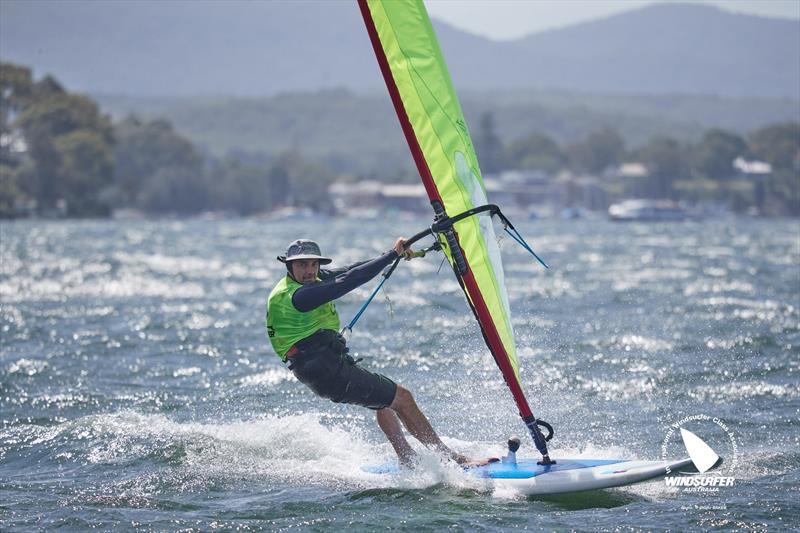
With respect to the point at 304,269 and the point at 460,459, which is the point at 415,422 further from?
the point at 304,269

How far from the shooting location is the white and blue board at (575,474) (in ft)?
29.5

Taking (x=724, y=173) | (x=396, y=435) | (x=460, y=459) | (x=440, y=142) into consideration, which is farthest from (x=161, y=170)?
(x=440, y=142)

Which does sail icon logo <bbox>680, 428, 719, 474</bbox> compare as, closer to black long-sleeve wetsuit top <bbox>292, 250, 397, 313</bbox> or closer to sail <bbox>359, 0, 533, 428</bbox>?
sail <bbox>359, 0, 533, 428</bbox>

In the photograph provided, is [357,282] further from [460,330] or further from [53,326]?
[53,326]

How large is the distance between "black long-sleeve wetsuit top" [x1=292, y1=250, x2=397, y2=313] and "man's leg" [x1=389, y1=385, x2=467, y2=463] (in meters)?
1.09

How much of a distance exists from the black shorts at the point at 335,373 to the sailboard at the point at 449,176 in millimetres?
1041

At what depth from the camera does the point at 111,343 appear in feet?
59.0

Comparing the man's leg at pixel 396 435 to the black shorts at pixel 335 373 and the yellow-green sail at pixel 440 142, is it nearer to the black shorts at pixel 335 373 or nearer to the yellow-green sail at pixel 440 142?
the black shorts at pixel 335 373

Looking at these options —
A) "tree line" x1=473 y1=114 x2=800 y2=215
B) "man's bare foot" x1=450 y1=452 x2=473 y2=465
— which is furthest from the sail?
"tree line" x1=473 y1=114 x2=800 y2=215

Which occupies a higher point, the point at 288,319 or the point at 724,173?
the point at 724,173

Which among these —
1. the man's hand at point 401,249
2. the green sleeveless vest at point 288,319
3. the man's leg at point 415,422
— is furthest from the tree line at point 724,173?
the man's hand at point 401,249

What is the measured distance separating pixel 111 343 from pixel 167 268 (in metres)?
21.0

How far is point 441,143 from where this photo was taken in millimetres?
8883

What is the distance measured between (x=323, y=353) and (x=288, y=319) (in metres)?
0.39
